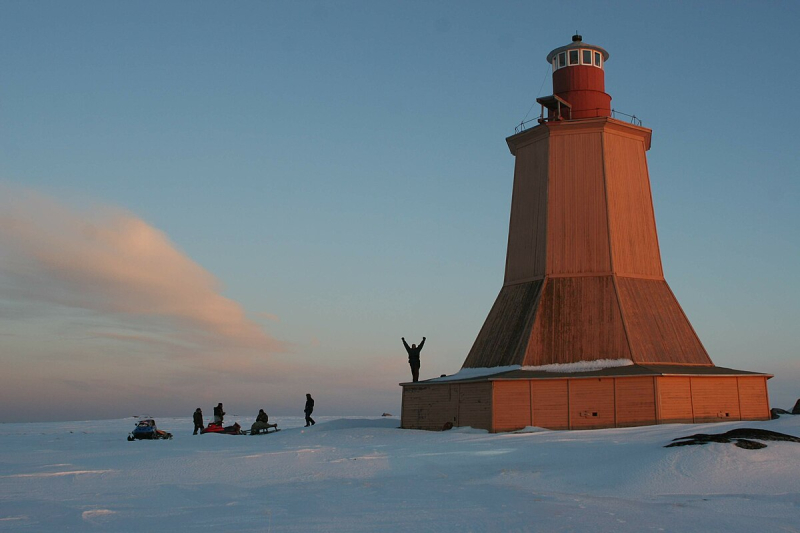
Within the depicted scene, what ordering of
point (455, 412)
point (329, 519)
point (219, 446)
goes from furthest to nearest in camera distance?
point (455, 412), point (219, 446), point (329, 519)

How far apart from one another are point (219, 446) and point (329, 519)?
13.9m

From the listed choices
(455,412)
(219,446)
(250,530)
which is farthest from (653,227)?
(250,530)

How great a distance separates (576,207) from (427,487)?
19.0 meters

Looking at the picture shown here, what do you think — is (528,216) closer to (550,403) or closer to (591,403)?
(550,403)

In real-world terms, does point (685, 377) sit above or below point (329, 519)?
above

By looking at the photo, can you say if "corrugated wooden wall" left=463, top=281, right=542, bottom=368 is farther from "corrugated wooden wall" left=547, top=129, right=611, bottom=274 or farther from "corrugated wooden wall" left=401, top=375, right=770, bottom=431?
"corrugated wooden wall" left=401, top=375, right=770, bottom=431

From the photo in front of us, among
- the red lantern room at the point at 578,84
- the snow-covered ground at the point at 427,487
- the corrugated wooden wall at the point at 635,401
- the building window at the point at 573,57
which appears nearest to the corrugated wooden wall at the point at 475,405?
the snow-covered ground at the point at 427,487

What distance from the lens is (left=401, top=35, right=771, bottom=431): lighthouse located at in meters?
25.9

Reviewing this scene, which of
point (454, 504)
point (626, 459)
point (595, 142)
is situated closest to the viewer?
point (454, 504)

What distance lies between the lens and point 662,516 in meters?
11.3

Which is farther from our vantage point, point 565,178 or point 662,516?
point 565,178

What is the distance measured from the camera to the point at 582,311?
2902 centimetres

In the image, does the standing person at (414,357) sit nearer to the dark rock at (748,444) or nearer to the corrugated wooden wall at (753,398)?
the corrugated wooden wall at (753,398)

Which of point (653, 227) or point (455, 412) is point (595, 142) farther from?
point (455, 412)
